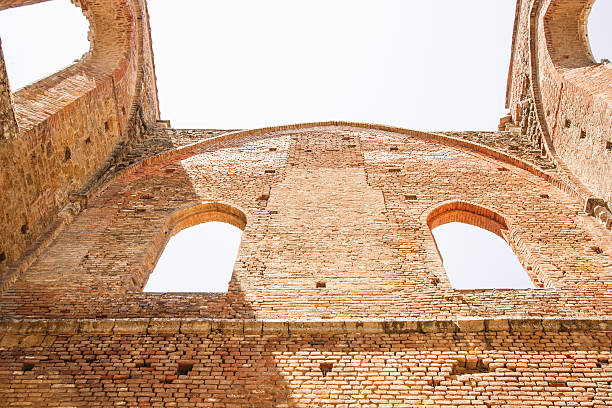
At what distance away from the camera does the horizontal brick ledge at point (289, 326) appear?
569 cm

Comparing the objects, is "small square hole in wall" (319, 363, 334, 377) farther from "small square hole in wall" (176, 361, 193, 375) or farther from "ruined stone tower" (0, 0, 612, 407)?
"small square hole in wall" (176, 361, 193, 375)

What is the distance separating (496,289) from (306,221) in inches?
104

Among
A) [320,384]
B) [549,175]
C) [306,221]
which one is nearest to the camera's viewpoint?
[320,384]

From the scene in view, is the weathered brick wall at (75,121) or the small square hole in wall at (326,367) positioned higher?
the weathered brick wall at (75,121)

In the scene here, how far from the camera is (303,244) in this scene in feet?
24.3

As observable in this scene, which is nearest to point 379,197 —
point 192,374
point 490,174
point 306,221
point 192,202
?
point 306,221

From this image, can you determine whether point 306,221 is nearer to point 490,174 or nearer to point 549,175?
point 490,174

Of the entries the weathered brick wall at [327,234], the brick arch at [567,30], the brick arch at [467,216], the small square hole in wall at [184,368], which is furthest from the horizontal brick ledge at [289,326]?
the brick arch at [567,30]

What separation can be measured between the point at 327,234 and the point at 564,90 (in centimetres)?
505

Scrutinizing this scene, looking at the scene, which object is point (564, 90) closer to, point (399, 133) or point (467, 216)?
point (399, 133)

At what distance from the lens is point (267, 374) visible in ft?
17.3

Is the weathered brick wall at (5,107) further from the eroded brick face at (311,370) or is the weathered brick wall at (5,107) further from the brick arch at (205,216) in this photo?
the eroded brick face at (311,370)

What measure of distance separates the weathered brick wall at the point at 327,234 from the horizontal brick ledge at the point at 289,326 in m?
0.30

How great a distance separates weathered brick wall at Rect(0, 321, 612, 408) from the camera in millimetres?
4973
